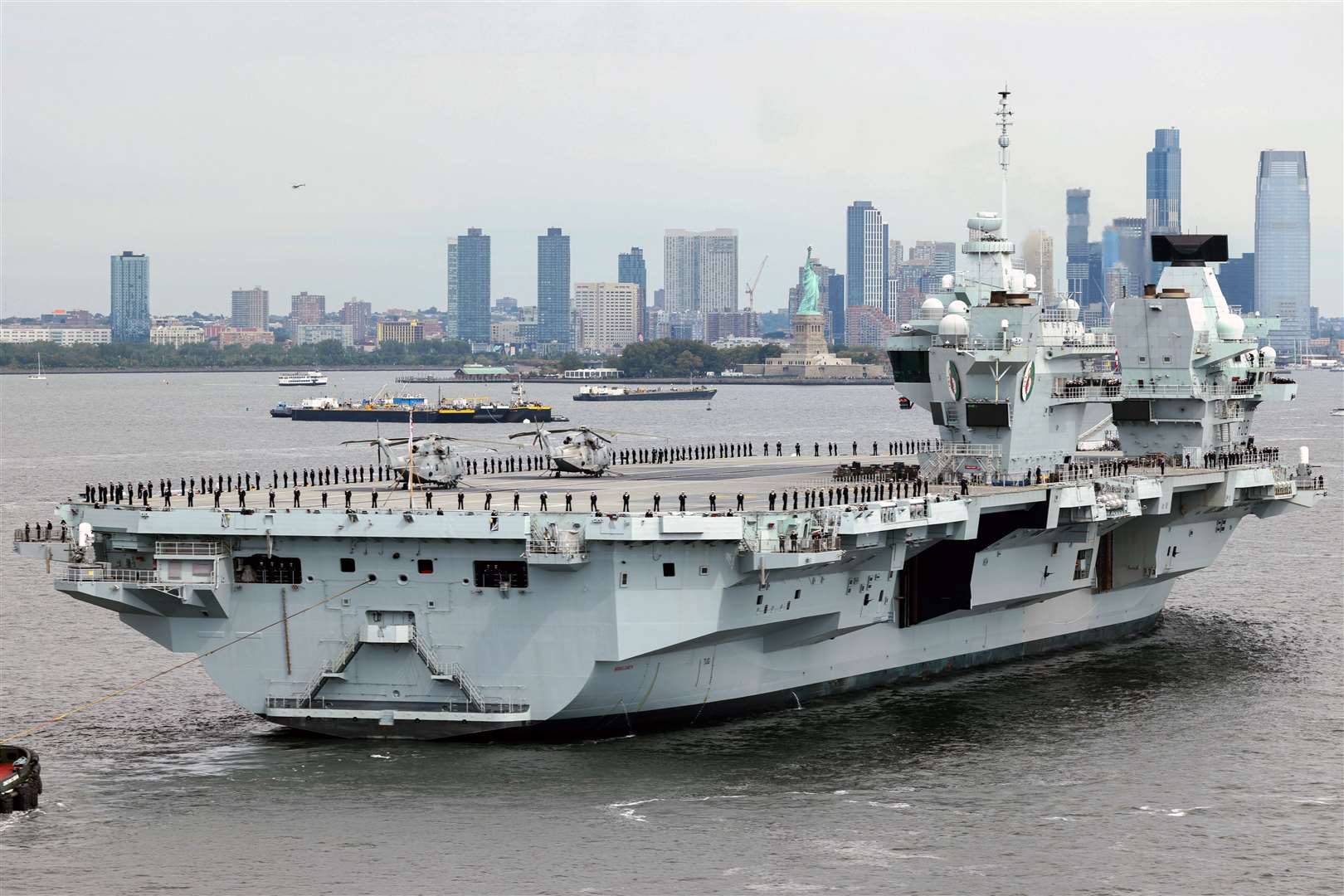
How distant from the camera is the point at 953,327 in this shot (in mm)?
37250

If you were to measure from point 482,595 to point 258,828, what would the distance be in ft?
17.4

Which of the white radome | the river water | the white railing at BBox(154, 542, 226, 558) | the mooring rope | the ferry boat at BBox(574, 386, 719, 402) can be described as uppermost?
the white radome

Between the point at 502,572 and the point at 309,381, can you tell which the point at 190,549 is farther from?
the point at 309,381

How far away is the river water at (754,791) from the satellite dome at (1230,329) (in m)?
6.80

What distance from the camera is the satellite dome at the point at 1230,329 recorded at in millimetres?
42500

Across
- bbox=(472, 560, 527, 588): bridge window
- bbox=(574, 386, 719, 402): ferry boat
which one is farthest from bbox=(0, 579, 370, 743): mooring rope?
bbox=(574, 386, 719, 402): ferry boat

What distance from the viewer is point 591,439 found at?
40.3 m

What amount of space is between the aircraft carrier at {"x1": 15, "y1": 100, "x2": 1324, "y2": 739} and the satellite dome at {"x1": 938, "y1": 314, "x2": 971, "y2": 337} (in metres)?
0.06

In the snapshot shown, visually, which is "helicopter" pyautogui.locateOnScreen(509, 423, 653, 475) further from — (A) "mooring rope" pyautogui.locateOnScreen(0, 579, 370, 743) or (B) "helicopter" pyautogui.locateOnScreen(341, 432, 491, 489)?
(A) "mooring rope" pyautogui.locateOnScreen(0, 579, 370, 743)

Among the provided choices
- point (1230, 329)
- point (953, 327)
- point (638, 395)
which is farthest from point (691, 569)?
point (638, 395)

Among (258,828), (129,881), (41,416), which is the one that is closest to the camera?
(129,881)

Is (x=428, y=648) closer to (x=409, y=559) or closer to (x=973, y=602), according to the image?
(x=409, y=559)

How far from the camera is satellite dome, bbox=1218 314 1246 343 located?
1673 inches

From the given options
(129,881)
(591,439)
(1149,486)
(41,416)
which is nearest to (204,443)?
(41,416)
